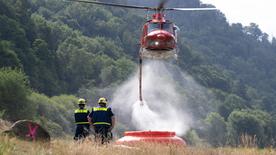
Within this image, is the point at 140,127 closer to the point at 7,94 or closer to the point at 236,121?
the point at 236,121

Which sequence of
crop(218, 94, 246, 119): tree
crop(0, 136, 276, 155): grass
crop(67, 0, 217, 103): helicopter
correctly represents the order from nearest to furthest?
crop(0, 136, 276, 155): grass
crop(67, 0, 217, 103): helicopter
crop(218, 94, 246, 119): tree

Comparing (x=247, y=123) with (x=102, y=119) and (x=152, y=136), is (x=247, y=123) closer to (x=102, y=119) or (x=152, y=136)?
(x=152, y=136)

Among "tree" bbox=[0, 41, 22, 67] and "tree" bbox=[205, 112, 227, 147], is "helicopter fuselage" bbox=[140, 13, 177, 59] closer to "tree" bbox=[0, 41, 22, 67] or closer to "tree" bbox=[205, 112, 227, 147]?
"tree" bbox=[0, 41, 22, 67]

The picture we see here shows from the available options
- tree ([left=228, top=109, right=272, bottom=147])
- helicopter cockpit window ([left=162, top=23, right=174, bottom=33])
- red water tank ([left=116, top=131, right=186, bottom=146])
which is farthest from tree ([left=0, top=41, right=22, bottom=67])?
red water tank ([left=116, top=131, right=186, bottom=146])

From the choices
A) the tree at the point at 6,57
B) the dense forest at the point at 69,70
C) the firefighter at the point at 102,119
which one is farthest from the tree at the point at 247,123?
the firefighter at the point at 102,119

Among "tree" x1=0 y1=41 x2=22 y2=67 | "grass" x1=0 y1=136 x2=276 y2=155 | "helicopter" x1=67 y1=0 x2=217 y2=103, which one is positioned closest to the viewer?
"grass" x1=0 y1=136 x2=276 y2=155

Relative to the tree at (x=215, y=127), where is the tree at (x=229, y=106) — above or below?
above

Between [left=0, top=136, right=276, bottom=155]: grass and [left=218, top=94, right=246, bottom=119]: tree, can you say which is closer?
[left=0, top=136, right=276, bottom=155]: grass

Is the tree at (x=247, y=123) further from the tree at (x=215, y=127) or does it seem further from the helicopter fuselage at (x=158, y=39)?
the helicopter fuselage at (x=158, y=39)

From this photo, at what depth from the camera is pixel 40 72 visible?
105 meters

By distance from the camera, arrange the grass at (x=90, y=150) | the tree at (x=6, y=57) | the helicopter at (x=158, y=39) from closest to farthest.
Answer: the grass at (x=90, y=150) < the helicopter at (x=158, y=39) < the tree at (x=6, y=57)

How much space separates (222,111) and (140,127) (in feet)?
A: 185

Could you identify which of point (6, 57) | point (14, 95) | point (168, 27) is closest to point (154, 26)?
point (168, 27)

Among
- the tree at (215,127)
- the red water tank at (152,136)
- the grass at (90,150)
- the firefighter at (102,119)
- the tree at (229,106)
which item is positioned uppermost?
the tree at (229,106)
